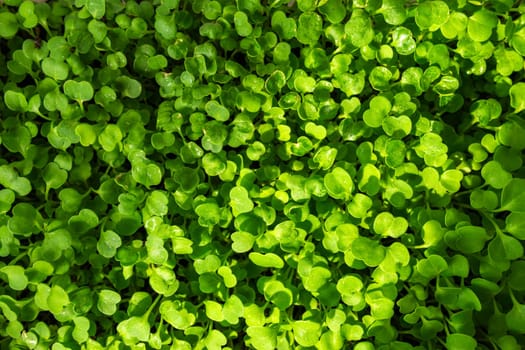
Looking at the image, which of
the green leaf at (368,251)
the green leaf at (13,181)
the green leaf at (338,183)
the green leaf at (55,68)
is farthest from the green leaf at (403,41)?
the green leaf at (13,181)

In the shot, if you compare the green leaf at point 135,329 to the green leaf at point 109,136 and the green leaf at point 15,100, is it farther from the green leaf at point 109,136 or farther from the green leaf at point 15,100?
the green leaf at point 15,100

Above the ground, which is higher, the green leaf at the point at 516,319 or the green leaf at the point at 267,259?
the green leaf at the point at 516,319

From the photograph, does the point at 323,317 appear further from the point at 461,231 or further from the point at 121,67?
the point at 121,67

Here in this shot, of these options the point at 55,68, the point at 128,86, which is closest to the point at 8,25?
the point at 55,68

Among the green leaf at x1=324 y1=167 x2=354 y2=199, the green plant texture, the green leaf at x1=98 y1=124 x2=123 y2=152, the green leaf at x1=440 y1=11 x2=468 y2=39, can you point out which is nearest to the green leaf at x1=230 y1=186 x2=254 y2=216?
the green plant texture

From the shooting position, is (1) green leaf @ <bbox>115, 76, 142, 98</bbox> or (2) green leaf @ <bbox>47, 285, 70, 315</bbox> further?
(1) green leaf @ <bbox>115, 76, 142, 98</bbox>

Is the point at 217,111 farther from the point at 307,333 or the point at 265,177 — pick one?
the point at 307,333

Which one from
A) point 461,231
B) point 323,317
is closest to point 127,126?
point 323,317

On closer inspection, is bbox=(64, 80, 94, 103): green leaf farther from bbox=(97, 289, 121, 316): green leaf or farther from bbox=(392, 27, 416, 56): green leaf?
bbox=(392, 27, 416, 56): green leaf
